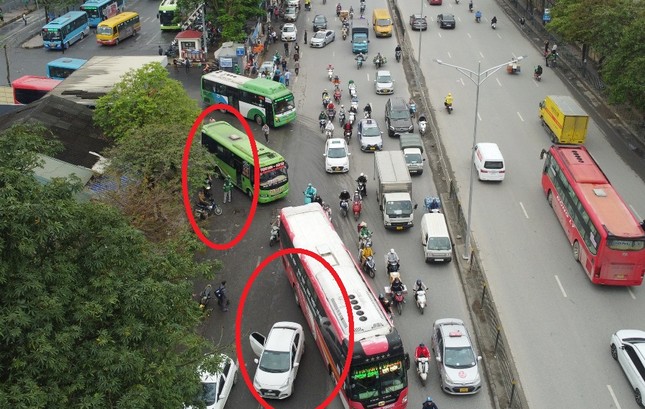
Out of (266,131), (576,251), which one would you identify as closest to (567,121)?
(576,251)

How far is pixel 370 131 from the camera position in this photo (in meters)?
42.6

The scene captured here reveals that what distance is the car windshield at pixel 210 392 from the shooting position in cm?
2220

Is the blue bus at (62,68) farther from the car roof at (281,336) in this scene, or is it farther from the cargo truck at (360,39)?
the car roof at (281,336)

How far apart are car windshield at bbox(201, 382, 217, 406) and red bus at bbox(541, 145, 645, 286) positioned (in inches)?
626

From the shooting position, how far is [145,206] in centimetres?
2772

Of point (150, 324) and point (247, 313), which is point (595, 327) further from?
point (150, 324)

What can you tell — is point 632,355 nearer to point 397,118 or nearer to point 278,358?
point 278,358

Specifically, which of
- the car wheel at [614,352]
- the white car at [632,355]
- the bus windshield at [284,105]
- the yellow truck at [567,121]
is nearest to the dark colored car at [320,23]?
the bus windshield at [284,105]

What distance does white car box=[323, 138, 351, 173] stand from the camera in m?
39.4

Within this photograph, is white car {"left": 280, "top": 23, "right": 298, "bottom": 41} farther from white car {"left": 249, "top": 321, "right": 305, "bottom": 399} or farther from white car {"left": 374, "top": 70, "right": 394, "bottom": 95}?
white car {"left": 249, "top": 321, "right": 305, "bottom": 399}

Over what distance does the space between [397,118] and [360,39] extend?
65.8 feet

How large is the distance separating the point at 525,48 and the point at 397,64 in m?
12.1

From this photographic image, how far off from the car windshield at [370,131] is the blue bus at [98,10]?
40.4 m

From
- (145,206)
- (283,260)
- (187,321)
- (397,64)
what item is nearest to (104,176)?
(145,206)
